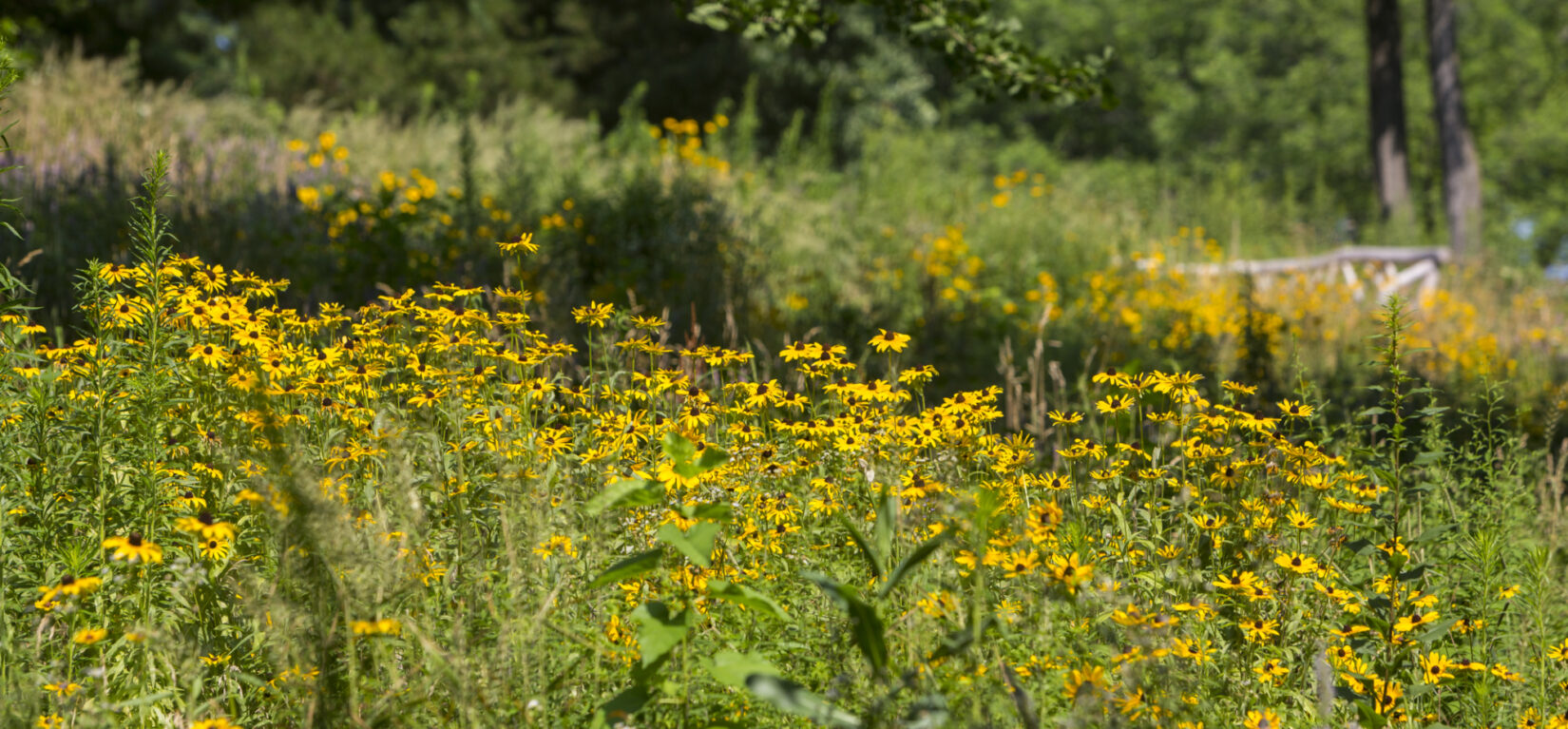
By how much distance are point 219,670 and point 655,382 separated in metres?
1.20

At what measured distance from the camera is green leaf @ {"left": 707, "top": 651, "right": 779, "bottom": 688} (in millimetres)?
1905

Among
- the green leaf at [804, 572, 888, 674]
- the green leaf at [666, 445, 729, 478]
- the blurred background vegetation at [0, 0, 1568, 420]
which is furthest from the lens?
the blurred background vegetation at [0, 0, 1568, 420]

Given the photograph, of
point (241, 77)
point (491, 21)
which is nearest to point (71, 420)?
point (241, 77)

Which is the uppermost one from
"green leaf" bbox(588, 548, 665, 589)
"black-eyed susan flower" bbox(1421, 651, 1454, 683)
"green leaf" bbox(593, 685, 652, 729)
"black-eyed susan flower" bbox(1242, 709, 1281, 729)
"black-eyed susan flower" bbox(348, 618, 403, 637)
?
"green leaf" bbox(588, 548, 665, 589)

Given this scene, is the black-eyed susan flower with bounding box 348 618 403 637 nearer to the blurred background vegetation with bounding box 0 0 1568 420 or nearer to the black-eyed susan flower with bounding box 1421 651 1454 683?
the blurred background vegetation with bounding box 0 0 1568 420

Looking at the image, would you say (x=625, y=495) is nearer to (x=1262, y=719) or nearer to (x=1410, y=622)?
(x=1262, y=719)

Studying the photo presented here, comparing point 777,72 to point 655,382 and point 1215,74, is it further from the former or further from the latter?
point 655,382

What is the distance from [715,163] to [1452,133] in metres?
11.4

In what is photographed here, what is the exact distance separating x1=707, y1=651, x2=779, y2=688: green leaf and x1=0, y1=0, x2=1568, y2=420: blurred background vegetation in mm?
1847

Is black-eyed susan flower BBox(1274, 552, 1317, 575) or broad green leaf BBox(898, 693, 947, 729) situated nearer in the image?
broad green leaf BBox(898, 693, 947, 729)

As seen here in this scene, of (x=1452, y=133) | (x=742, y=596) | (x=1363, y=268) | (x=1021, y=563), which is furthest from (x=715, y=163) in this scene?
(x=1452, y=133)

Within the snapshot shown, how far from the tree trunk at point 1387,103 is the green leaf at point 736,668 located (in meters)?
16.3

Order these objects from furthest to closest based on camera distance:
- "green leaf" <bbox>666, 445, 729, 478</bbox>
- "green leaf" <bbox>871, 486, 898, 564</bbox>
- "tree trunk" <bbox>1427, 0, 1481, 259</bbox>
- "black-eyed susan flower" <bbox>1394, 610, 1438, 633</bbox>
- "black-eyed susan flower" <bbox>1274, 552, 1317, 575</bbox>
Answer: "tree trunk" <bbox>1427, 0, 1481, 259</bbox> < "black-eyed susan flower" <bbox>1274, 552, 1317, 575</bbox> < "black-eyed susan flower" <bbox>1394, 610, 1438, 633</bbox> < "green leaf" <bbox>666, 445, 729, 478</bbox> < "green leaf" <bbox>871, 486, 898, 564</bbox>

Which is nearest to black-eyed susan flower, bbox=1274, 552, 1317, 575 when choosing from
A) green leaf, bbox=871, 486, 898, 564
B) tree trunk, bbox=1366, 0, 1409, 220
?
green leaf, bbox=871, 486, 898, 564
